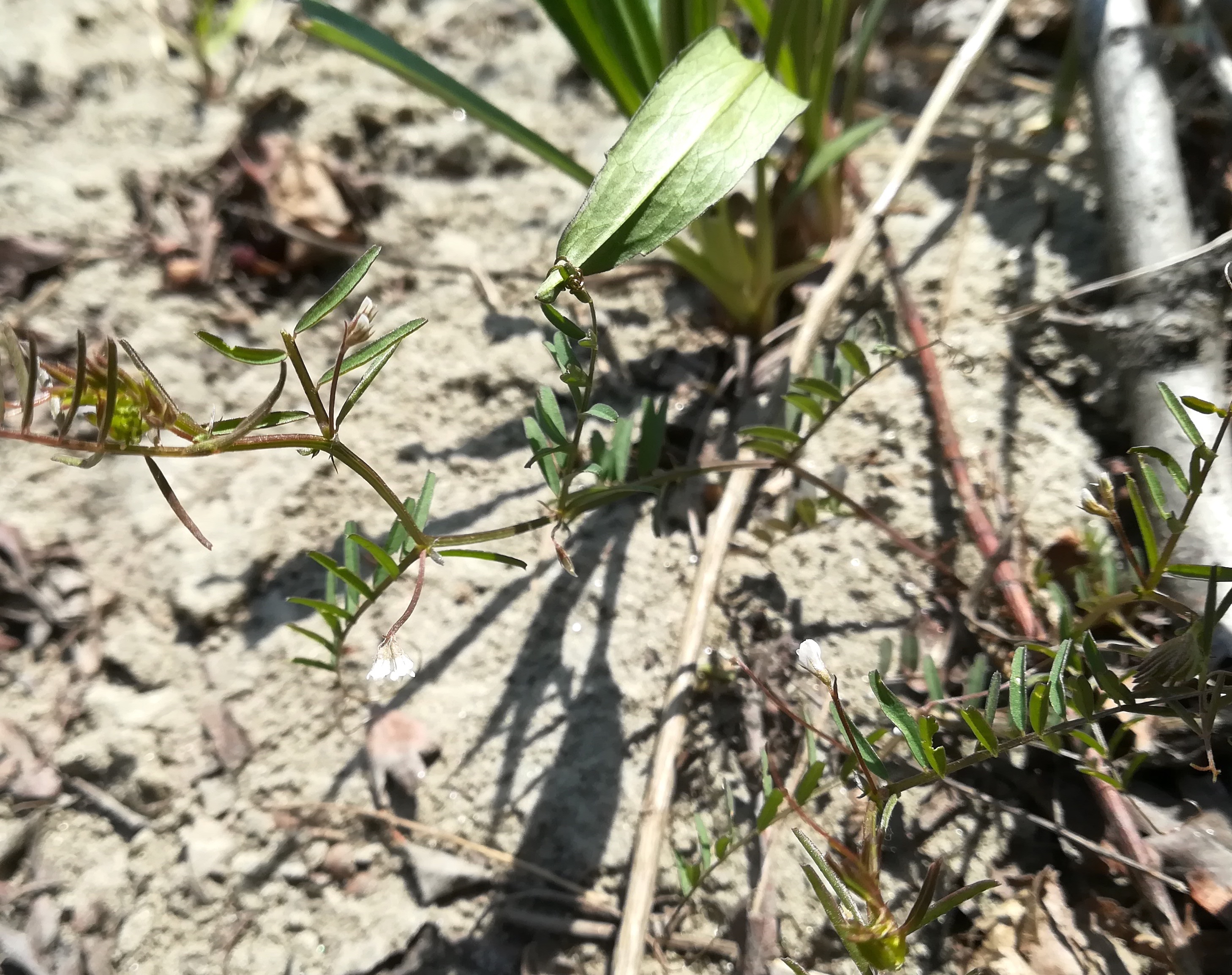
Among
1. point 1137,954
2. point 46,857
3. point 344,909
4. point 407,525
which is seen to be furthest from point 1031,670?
point 46,857

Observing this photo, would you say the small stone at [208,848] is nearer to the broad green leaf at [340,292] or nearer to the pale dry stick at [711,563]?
the pale dry stick at [711,563]

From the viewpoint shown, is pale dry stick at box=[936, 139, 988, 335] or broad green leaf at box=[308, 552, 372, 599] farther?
pale dry stick at box=[936, 139, 988, 335]

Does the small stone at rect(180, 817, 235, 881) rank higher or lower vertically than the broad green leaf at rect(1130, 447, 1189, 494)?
lower

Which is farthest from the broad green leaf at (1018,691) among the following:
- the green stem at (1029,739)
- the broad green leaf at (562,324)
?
the broad green leaf at (562,324)

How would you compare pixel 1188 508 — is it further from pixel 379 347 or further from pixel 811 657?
pixel 379 347

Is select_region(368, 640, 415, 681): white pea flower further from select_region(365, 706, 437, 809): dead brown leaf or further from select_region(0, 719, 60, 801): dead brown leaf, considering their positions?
select_region(0, 719, 60, 801): dead brown leaf

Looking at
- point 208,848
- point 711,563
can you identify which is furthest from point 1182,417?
point 208,848

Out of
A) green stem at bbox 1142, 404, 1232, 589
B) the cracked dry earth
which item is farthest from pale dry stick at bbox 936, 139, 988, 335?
green stem at bbox 1142, 404, 1232, 589
